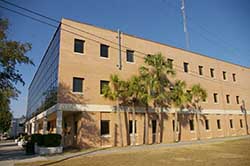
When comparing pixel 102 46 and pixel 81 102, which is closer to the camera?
pixel 81 102

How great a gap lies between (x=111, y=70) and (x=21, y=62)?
10.6 metres

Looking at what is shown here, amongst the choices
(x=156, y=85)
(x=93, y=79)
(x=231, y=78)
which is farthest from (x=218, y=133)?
(x=93, y=79)

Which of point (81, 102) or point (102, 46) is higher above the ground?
point (102, 46)

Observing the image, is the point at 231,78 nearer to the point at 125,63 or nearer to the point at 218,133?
the point at 218,133

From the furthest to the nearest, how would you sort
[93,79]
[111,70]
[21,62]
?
1. [111,70]
2. [93,79]
3. [21,62]

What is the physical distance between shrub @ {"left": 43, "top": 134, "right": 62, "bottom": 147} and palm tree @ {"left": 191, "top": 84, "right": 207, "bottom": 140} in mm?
19200

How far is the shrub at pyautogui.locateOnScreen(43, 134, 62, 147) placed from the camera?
60.2 feet

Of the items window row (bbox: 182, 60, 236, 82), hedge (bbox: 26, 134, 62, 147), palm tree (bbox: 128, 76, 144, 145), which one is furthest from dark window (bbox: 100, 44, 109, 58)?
window row (bbox: 182, 60, 236, 82)

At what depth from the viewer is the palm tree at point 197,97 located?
101 feet

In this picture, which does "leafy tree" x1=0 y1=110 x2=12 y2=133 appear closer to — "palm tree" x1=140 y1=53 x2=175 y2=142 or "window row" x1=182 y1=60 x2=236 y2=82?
"palm tree" x1=140 y1=53 x2=175 y2=142

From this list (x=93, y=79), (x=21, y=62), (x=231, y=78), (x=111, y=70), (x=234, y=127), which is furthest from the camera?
(x=231, y=78)

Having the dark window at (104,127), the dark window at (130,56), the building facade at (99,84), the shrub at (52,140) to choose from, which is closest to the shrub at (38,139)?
the shrub at (52,140)

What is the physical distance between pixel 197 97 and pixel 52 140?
68.9ft

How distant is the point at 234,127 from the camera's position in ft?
121
